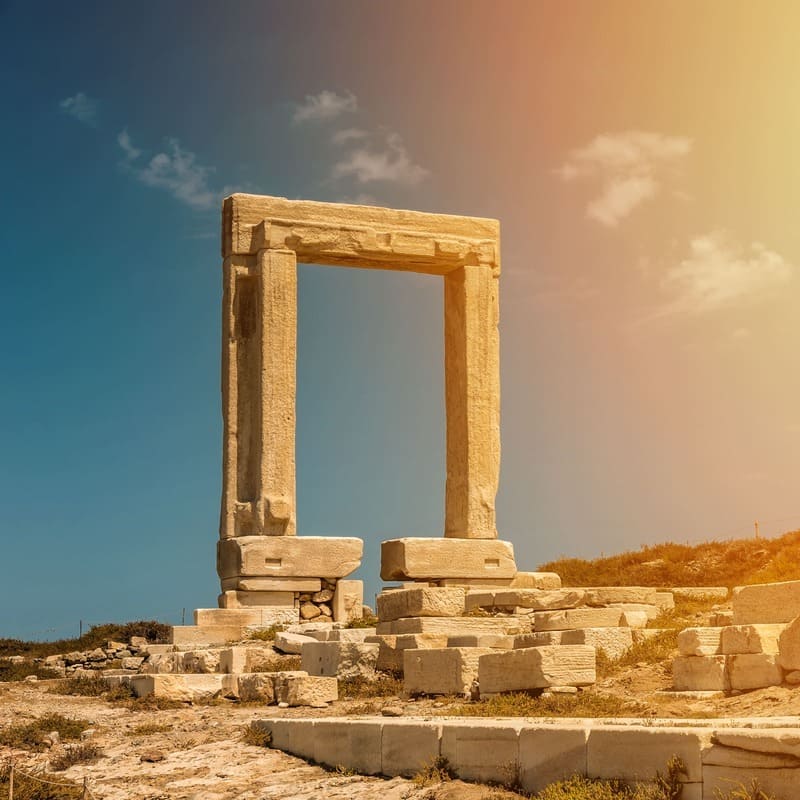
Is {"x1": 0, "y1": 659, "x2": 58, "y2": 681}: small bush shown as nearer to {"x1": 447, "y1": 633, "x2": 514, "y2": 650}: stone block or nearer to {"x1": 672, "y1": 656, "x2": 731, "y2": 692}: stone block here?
{"x1": 447, "y1": 633, "x2": 514, "y2": 650}: stone block

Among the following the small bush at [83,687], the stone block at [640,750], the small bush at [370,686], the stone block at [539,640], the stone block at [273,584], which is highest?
the stone block at [273,584]

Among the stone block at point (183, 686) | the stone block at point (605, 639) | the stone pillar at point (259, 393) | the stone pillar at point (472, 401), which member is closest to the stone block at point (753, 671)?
the stone block at point (605, 639)

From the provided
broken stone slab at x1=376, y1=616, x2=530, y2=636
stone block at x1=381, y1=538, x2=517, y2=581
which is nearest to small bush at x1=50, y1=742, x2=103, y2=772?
broken stone slab at x1=376, y1=616, x2=530, y2=636

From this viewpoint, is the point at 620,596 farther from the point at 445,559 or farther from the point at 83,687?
the point at 83,687

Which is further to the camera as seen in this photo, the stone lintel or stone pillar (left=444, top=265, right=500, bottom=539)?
the stone lintel

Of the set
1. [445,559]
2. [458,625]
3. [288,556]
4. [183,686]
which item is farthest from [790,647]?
[288,556]

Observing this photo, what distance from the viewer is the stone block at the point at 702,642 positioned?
37.3ft

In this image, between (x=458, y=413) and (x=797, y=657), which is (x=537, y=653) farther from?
(x=458, y=413)

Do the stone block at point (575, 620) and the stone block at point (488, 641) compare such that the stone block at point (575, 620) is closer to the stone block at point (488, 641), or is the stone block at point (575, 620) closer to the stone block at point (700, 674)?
the stone block at point (488, 641)

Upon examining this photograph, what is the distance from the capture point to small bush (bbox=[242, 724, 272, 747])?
1136 centimetres

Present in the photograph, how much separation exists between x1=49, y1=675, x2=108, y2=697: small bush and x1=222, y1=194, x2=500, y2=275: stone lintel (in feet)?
23.9

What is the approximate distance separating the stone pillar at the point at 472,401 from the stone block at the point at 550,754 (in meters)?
11.5

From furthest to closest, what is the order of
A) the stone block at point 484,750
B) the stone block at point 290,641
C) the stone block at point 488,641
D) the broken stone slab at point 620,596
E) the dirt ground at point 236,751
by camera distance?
the broken stone slab at point 620,596
the stone block at point 290,641
the stone block at point 488,641
the dirt ground at point 236,751
the stone block at point 484,750

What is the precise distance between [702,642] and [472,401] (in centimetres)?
934
